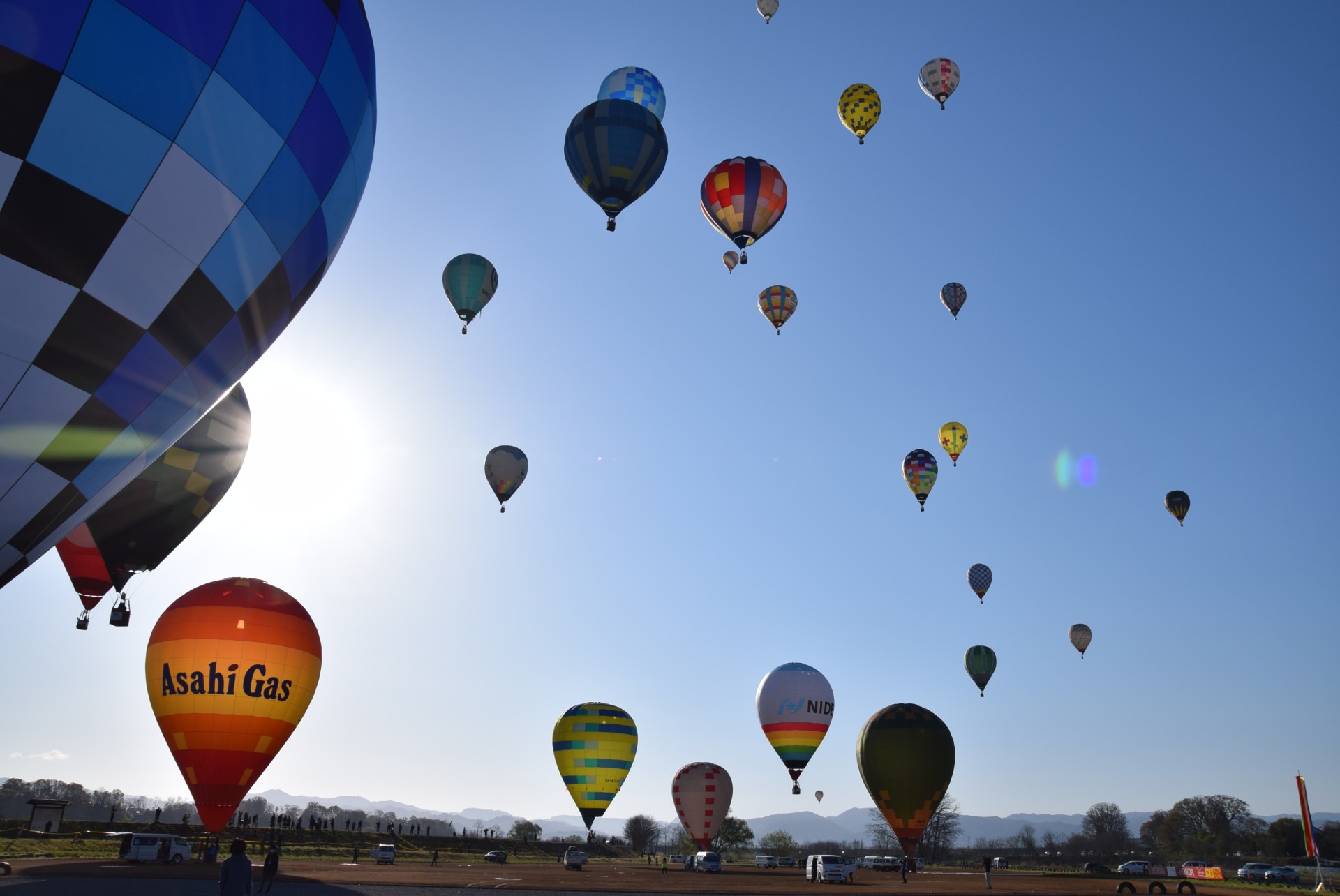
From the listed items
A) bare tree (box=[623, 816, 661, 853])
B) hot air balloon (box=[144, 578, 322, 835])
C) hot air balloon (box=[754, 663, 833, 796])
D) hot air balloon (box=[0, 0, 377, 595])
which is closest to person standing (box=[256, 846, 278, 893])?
hot air balloon (box=[144, 578, 322, 835])

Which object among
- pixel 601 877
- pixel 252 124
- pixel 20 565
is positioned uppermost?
pixel 252 124

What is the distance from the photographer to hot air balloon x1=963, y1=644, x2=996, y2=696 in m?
53.5

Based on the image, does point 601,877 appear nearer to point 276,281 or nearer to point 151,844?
point 151,844

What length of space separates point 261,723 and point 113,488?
50.0 feet

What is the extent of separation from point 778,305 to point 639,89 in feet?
35.8

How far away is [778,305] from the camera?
39250 mm

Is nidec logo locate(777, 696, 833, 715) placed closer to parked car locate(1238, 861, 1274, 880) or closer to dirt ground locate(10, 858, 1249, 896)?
dirt ground locate(10, 858, 1249, 896)

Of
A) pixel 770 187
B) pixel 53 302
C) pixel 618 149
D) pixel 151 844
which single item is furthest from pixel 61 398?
pixel 151 844

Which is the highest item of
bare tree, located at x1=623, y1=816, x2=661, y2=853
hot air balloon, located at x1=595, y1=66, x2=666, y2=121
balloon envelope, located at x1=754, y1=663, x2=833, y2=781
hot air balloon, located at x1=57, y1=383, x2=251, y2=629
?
hot air balloon, located at x1=595, y1=66, x2=666, y2=121

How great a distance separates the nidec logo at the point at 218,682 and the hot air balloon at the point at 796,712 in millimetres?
26653

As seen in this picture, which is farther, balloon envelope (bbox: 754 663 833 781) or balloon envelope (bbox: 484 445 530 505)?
balloon envelope (bbox: 754 663 833 781)

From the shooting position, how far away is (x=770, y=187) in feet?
102

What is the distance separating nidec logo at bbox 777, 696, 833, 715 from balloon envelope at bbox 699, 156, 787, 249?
23.4 meters

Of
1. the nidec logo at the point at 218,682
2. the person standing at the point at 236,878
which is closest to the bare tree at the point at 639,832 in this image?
the nidec logo at the point at 218,682
